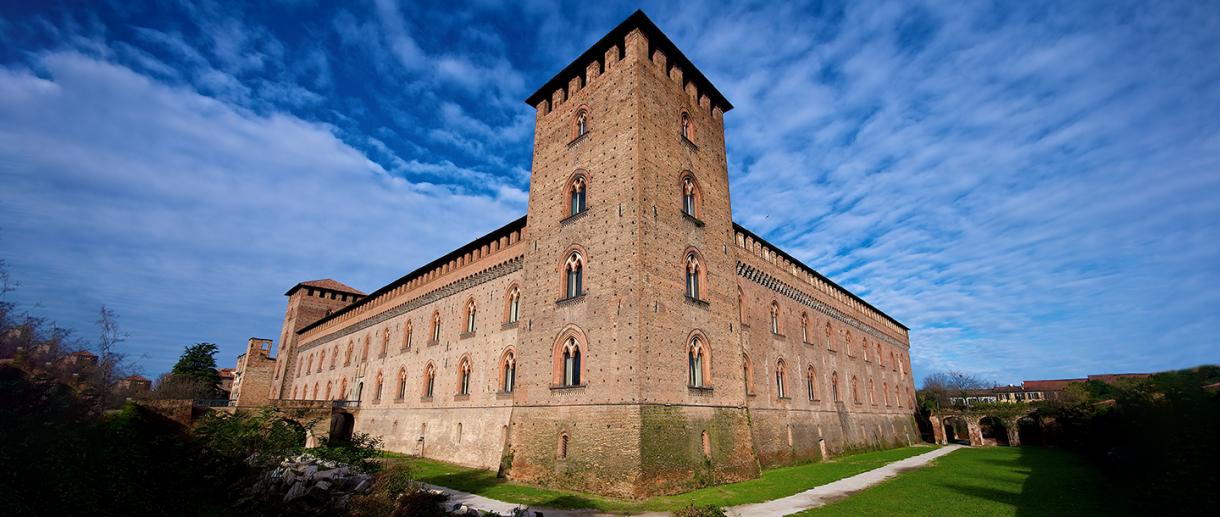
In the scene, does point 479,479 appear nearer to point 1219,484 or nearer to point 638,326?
point 638,326

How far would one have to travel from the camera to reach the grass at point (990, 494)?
1221cm

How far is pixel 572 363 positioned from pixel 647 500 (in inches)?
190

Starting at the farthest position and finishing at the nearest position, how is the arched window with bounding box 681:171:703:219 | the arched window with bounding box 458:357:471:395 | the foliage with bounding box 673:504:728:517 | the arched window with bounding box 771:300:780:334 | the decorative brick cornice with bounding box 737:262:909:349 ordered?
1. the arched window with bounding box 771:300:780:334
2. the decorative brick cornice with bounding box 737:262:909:349
3. the arched window with bounding box 458:357:471:395
4. the arched window with bounding box 681:171:703:219
5. the foliage with bounding box 673:504:728:517

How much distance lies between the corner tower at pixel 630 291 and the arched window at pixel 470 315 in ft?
20.1

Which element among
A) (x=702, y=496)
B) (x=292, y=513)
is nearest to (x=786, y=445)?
(x=702, y=496)

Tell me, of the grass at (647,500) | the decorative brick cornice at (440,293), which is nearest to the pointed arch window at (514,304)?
the decorative brick cornice at (440,293)

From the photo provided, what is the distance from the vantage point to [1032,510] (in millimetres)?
12461

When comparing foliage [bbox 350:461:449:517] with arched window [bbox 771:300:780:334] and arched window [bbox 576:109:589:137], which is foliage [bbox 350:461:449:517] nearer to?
arched window [bbox 576:109:589:137]

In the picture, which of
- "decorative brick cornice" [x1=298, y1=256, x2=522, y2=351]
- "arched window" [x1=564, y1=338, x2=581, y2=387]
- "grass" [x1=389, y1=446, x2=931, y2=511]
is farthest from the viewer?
"decorative brick cornice" [x1=298, y1=256, x2=522, y2=351]

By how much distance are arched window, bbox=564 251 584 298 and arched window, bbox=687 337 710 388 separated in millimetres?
4211

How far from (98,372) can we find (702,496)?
76.2 ft

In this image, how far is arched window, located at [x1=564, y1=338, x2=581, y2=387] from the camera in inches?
650

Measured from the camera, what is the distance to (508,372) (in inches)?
842

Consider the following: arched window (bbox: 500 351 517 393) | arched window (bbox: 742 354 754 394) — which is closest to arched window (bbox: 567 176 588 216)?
arched window (bbox: 500 351 517 393)
